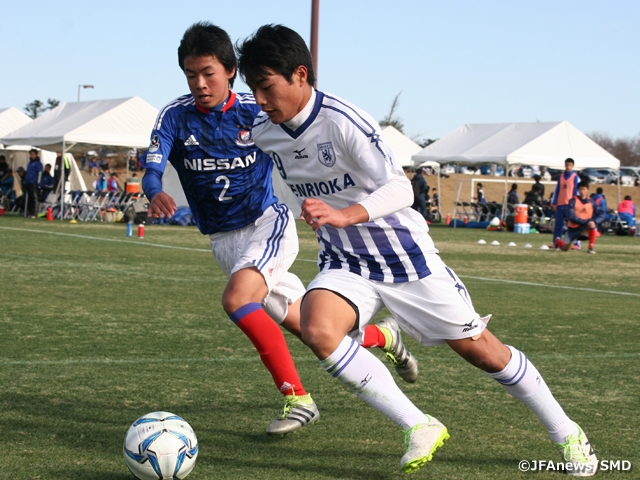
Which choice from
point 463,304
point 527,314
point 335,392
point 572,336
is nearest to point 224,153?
point 335,392

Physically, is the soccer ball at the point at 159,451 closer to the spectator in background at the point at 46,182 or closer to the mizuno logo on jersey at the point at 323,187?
the mizuno logo on jersey at the point at 323,187

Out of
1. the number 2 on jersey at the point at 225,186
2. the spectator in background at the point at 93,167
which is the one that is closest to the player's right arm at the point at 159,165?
the number 2 on jersey at the point at 225,186

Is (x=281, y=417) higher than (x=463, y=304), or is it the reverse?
(x=463, y=304)

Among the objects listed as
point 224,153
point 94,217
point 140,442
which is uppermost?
point 224,153

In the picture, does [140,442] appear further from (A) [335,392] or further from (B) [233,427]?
(A) [335,392]

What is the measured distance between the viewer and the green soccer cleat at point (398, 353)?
16.3ft

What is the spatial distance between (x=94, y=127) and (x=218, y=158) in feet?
72.8

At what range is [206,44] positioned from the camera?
484 cm

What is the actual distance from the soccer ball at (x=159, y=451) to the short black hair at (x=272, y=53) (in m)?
1.50

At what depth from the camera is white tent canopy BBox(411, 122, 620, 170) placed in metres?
29.0

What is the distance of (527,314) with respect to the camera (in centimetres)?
889

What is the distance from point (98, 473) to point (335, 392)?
1915mm

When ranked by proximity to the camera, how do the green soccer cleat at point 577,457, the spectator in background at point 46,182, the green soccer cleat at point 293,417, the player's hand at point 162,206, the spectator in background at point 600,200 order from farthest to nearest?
the spectator in background at point 46,182, the spectator in background at point 600,200, the player's hand at point 162,206, the green soccer cleat at point 293,417, the green soccer cleat at point 577,457

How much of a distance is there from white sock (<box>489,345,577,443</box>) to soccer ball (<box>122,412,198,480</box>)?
1343 mm
